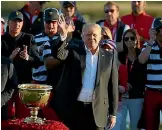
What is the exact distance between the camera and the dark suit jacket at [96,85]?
5523 millimetres

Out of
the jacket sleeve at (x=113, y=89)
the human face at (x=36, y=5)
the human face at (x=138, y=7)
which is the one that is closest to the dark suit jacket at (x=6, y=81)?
the jacket sleeve at (x=113, y=89)

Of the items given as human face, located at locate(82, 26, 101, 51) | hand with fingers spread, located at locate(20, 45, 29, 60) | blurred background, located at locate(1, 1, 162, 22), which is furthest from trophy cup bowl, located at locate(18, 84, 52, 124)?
blurred background, located at locate(1, 1, 162, 22)

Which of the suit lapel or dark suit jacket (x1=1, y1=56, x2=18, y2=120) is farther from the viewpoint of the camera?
dark suit jacket (x1=1, y1=56, x2=18, y2=120)

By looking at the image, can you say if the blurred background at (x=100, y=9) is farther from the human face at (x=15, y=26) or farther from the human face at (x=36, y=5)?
the human face at (x=15, y=26)

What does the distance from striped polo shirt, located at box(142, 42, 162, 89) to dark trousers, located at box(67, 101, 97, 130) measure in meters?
1.49

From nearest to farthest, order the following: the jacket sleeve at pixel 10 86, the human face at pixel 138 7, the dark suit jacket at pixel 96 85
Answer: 1. the dark suit jacket at pixel 96 85
2. the jacket sleeve at pixel 10 86
3. the human face at pixel 138 7

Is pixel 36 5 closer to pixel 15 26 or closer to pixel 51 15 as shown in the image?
pixel 15 26

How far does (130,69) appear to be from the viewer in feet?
22.9

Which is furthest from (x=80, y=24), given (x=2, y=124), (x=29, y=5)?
(x=2, y=124)

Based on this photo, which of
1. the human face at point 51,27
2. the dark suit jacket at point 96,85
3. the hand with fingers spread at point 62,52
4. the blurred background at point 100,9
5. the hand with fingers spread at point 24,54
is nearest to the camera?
the hand with fingers spread at point 62,52

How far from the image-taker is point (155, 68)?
6809 millimetres

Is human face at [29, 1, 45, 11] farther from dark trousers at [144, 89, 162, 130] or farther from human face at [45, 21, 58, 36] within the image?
dark trousers at [144, 89, 162, 130]

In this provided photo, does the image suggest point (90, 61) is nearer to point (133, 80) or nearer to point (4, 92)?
point (4, 92)

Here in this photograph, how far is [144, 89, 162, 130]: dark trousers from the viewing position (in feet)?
22.4
